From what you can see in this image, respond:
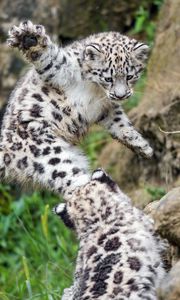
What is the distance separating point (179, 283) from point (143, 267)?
654 millimetres

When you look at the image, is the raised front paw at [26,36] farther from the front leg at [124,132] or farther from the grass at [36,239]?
the grass at [36,239]

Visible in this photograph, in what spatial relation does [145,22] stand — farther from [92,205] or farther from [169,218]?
[169,218]

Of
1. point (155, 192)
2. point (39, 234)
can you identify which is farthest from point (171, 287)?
point (39, 234)

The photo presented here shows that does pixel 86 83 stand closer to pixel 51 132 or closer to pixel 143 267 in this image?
pixel 51 132

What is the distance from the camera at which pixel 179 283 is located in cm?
624

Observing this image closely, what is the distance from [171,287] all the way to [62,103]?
3.34 meters

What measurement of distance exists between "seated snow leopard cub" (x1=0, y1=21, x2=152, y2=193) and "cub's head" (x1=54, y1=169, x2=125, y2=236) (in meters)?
1.15

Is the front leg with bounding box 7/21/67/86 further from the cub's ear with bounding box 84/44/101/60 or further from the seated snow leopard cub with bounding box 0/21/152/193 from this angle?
the cub's ear with bounding box 84/44/101/60

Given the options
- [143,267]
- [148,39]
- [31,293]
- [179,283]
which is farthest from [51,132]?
[148,39]

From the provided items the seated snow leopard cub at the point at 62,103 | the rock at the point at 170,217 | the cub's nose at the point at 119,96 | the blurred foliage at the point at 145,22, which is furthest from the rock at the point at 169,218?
the blurred foliage at the point at 145,22

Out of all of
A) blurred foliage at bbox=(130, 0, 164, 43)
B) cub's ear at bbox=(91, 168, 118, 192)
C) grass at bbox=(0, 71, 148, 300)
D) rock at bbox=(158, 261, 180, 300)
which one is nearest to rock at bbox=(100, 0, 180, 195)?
grass at bbox=(0, 71, 148, 300)

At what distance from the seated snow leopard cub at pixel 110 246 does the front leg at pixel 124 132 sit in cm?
140

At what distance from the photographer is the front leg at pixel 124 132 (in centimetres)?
925

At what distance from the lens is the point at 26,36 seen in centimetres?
902
